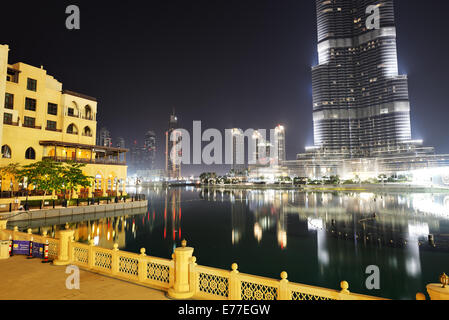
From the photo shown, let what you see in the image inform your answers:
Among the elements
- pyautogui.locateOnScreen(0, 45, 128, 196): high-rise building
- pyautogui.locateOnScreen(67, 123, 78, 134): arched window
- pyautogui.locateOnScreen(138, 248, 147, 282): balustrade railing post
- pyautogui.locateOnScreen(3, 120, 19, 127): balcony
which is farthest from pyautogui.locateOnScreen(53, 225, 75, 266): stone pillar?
pyautogui.locateOnScreen(67, 123, 78, 134): arched window

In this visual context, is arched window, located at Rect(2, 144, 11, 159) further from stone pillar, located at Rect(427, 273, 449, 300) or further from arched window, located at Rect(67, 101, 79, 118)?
stone pillar, located at Rect(427, 273, 449, 300)

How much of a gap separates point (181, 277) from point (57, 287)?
4.11 metres

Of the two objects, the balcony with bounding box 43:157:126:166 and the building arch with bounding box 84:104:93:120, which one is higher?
the building arch with bounding box 84:104:93:120

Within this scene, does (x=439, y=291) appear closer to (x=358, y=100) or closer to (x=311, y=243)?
(x=311, y=243)

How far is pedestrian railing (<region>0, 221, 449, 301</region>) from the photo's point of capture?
635 centimetres

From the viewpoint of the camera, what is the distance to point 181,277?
24.0 ft

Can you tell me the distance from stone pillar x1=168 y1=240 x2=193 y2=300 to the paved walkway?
39 centimetres

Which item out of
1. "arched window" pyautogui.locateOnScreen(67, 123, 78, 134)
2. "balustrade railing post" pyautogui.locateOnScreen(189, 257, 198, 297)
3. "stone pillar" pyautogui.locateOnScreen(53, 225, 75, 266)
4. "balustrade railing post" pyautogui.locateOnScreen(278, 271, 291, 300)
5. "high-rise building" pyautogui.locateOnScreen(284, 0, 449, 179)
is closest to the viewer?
"balustrade railing post" pyautogui.locateOnScreen(278, 271, 291, 300)

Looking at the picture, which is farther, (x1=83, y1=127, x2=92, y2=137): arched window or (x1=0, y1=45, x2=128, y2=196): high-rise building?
(x1=83, y1=127, x2=92, y2=137): arched window

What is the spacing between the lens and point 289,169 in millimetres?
194250

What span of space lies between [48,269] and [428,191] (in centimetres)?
9113

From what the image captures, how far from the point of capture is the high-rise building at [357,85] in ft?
493

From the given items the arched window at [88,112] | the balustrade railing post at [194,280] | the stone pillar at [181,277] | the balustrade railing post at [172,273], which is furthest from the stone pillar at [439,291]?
the arched window at [88,112]
